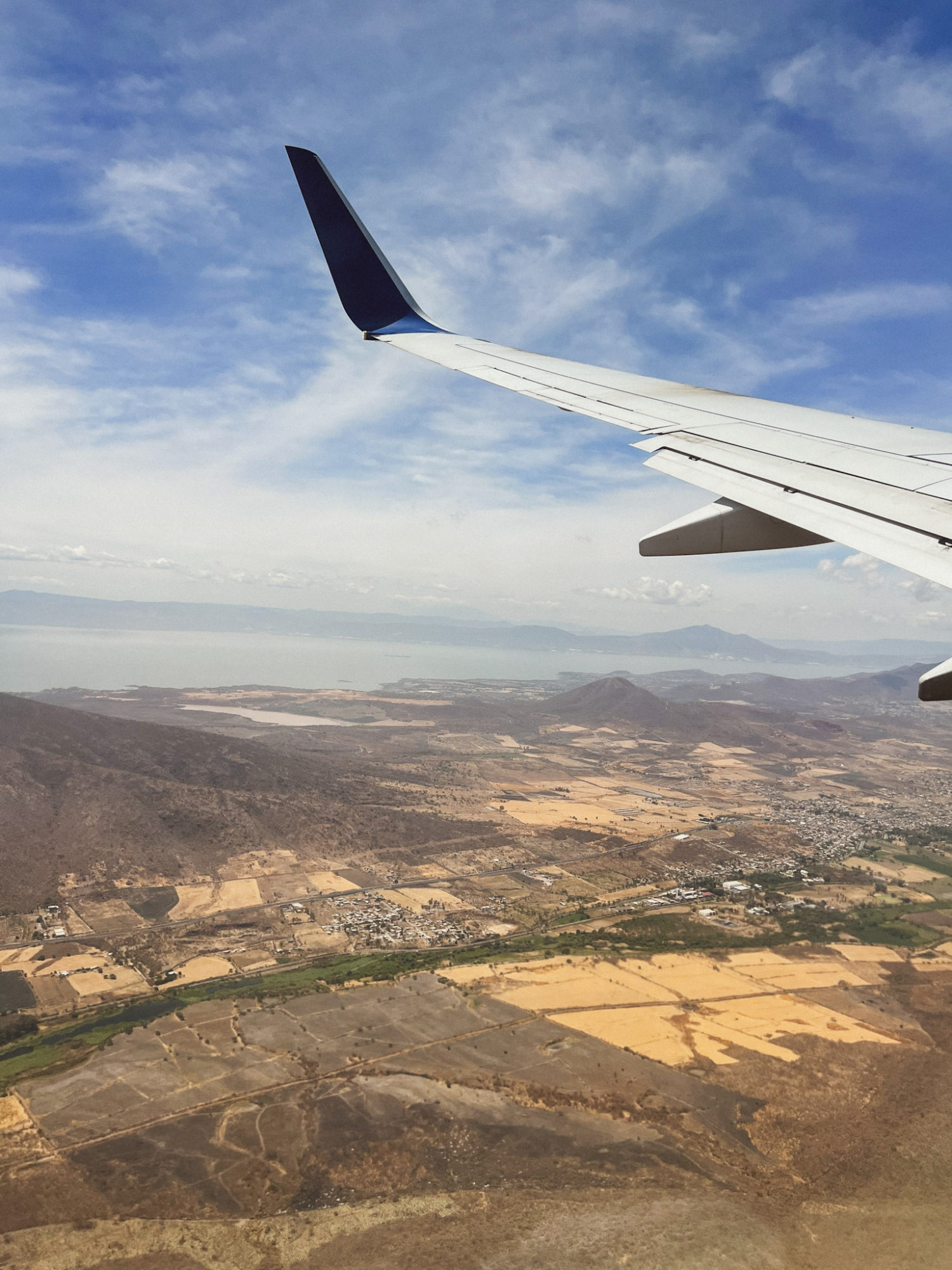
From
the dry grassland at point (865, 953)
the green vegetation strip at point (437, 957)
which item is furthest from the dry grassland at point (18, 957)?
the dry grassland at point (865, 953)

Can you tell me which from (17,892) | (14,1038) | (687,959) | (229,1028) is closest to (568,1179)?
(229,1028)

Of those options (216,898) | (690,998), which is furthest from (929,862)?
(216,898)

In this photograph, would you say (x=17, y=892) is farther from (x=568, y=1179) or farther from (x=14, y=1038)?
(x=568, y=1179)

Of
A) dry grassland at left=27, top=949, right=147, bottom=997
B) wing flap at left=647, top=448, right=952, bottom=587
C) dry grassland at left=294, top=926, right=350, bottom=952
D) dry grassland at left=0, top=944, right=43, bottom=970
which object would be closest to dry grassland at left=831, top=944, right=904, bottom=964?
dry grassland at left=294, top=926, right=350, bottom=952

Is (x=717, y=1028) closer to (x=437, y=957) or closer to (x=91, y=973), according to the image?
(x=437, y=957)

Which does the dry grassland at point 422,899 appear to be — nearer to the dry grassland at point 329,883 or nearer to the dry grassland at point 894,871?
the dry grassland at point 329,883

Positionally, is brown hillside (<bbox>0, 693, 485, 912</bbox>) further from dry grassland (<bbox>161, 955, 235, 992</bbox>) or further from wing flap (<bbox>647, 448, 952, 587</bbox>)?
wing flap (<bbox>647, 448, 952, 587</bbox>)
